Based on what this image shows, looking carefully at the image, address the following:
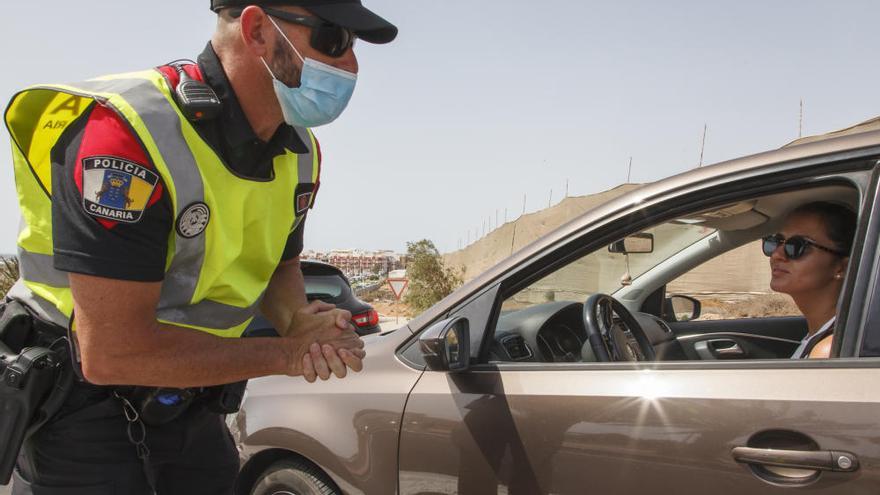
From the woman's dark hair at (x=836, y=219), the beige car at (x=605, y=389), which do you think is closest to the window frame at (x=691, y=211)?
the beige car at (x=605, y=389)

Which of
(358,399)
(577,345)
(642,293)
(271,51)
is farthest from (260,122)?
(642,293)

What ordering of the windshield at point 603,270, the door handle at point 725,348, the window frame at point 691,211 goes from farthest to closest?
the door handle at point 725,348 → the windshield at point 603,270 → the window frame at point 691,211

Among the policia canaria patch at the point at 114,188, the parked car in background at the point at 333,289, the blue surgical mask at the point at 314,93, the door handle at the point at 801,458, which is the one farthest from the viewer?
the parked car in background at the point at 333,289

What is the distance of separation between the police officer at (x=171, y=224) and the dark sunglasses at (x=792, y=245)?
1.55 m

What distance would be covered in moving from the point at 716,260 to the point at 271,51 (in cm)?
221

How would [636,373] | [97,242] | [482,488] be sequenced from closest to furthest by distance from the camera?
[97,242] → [636,373] → [482,488]

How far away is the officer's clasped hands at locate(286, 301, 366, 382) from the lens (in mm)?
1396

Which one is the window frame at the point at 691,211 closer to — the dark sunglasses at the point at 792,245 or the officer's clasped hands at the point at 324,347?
the dark sunglasses at the point at 792,245

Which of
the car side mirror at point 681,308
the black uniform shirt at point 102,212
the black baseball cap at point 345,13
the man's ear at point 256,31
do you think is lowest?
the car side mirror at point 681,308

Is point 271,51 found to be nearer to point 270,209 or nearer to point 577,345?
point 270,209

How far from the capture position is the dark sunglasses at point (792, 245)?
6.96 feet

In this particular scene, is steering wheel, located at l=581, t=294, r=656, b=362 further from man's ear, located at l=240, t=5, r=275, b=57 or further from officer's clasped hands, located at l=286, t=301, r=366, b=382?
man's ear, located at l=240, t=5, r=275, b=57

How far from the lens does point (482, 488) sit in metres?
1.88

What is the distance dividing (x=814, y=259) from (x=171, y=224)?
1950mm
